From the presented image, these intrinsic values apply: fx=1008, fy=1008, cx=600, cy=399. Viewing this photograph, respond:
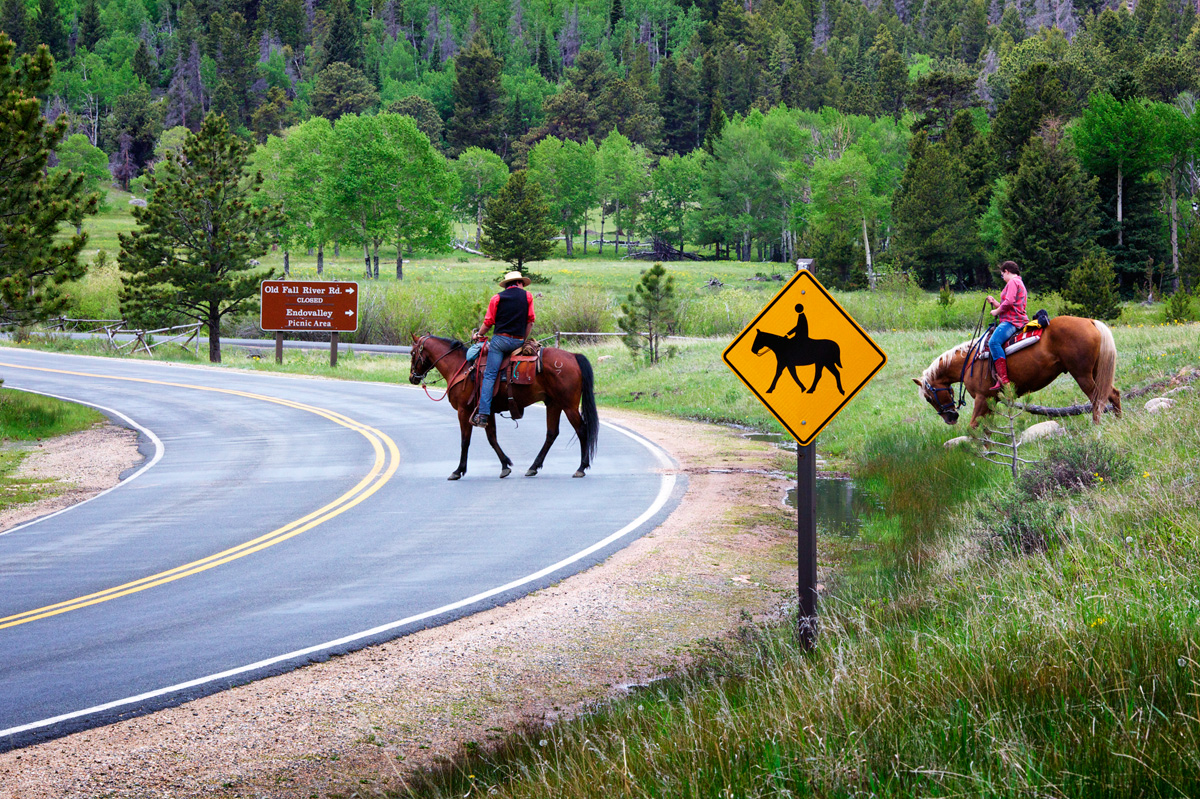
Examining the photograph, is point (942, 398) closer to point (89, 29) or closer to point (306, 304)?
point (306, 304)

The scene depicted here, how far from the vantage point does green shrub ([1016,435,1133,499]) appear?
33.6 ft

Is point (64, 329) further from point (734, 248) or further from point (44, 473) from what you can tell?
point (734, 248)

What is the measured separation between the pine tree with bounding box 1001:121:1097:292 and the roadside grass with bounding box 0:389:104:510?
4915 cm

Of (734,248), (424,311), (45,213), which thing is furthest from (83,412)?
(734,248)

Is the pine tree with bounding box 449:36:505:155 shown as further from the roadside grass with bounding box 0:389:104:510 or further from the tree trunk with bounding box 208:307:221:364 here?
the roadside grass with bounding box 0:389:104:510

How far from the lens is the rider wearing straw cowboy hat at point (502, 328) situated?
Answer: 1438 cm

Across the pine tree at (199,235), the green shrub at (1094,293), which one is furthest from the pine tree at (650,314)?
the green shrub at (1094,293)

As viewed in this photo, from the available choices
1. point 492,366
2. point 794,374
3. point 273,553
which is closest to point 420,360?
point 492,366

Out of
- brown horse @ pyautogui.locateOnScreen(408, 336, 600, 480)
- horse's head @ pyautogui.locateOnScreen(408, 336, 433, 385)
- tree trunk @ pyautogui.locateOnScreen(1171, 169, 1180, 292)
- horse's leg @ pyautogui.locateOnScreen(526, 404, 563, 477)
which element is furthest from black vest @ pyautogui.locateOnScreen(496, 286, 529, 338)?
tree trunk @ pyautogui.locateOnScreen(1171, 169, 1180, 292)

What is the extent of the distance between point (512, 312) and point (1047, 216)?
5072 cm

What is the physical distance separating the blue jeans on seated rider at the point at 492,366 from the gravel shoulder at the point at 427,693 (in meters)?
4.66

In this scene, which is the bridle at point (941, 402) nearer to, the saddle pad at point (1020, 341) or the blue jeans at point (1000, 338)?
the saddle pad at point (1020, 341)

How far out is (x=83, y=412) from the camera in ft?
80.6

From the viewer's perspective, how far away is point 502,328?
14.6 meters
